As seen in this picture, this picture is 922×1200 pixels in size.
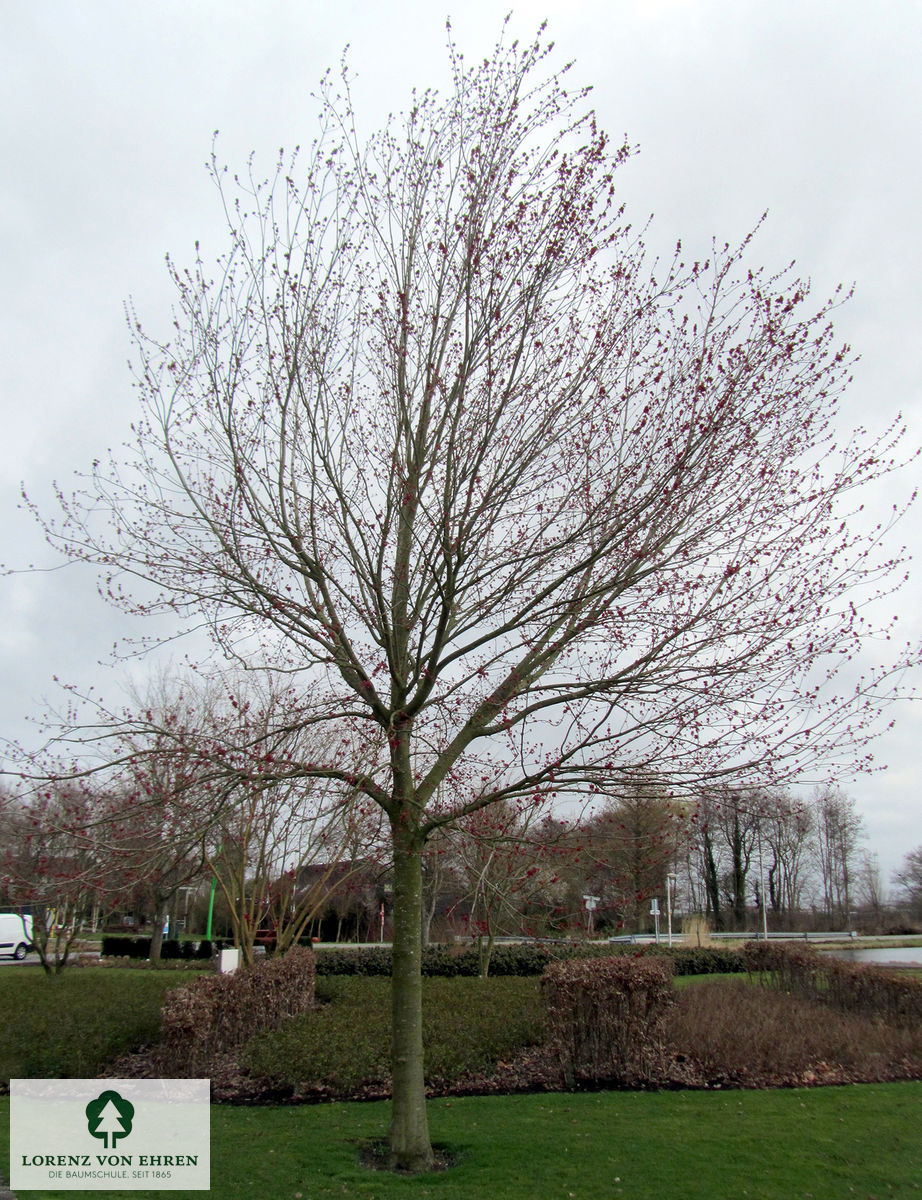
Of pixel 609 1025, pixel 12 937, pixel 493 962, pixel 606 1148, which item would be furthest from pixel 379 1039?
pixel 12 937

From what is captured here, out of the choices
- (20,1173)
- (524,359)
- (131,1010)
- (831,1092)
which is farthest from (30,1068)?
(524,359)

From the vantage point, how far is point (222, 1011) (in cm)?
1012

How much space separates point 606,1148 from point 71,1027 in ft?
22.7

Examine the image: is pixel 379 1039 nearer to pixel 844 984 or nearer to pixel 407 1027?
pixel 407 1027

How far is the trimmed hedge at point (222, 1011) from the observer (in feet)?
31.0

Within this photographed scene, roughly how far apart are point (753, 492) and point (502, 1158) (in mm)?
5020

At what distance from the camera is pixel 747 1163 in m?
5.97

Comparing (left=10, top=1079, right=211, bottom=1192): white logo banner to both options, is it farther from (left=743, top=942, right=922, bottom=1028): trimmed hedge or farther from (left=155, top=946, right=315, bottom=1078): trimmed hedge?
(left=743, top=942, right=922, bottom=1028): trimmed hedge

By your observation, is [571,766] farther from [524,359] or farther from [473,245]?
[473,245]

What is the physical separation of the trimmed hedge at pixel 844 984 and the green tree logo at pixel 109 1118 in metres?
9.86

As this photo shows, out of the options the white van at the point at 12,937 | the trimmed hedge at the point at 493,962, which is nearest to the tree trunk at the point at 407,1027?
the trimmed hedge at the point at 493,962

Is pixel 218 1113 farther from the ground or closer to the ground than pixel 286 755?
closer to the ground

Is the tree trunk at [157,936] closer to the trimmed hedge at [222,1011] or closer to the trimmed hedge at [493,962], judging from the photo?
the trimmed hedge at [493,962]

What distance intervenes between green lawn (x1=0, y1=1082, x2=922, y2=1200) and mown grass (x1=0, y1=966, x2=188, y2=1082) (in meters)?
1.80
